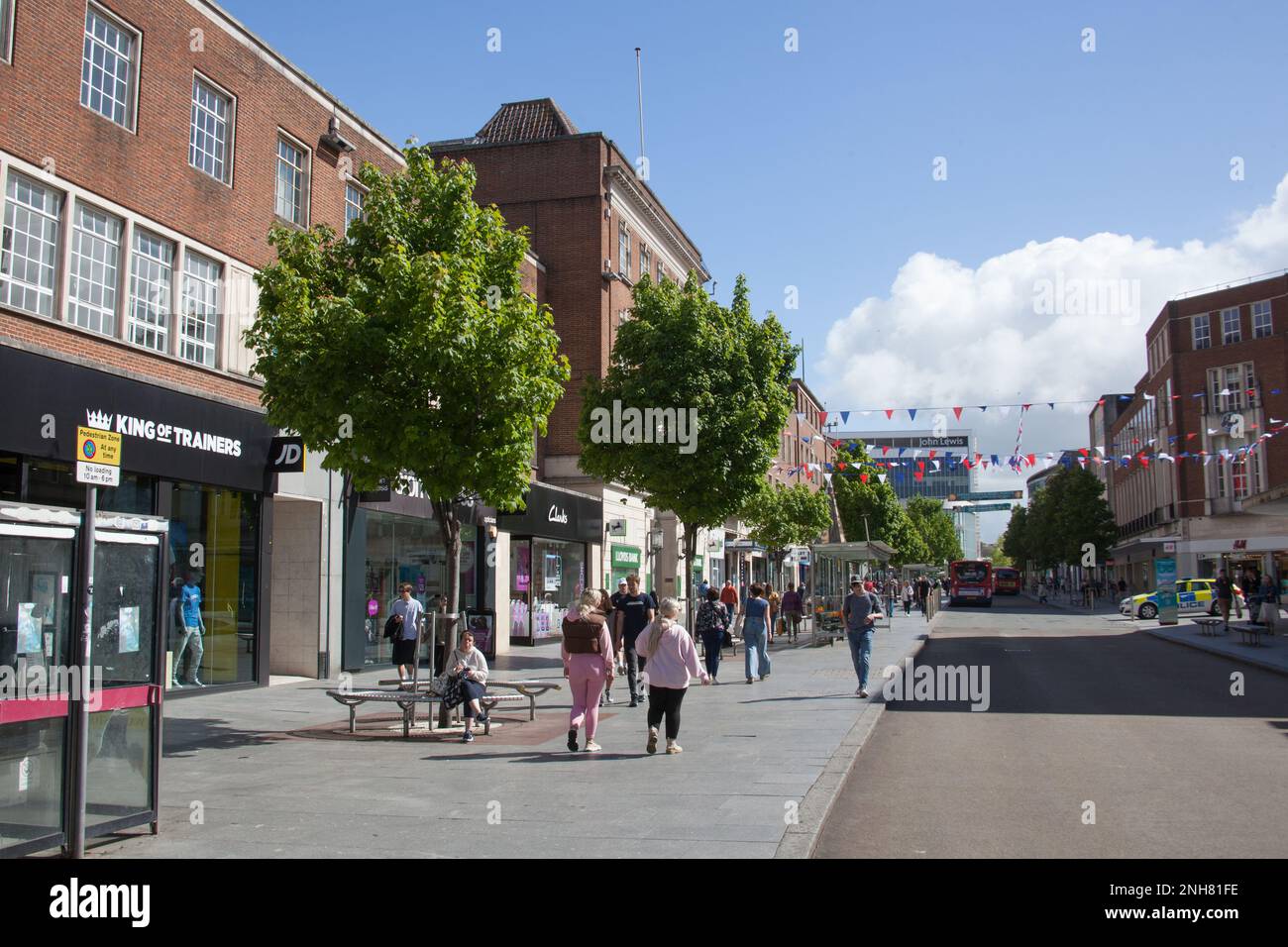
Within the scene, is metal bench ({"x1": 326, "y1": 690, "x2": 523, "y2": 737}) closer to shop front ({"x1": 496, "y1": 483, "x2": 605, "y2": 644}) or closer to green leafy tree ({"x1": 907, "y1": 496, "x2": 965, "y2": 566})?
shop front ({"x1": 496, "y1": 483, "x2": 605, "y2": 644})

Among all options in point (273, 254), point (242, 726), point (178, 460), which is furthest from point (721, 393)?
point (242, 726)

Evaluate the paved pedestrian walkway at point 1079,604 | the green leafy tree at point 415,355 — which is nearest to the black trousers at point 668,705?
the green leafy tree at point 415,355

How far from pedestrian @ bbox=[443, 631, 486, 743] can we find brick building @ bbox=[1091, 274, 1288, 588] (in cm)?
5158

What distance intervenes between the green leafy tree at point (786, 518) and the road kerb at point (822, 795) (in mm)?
20055

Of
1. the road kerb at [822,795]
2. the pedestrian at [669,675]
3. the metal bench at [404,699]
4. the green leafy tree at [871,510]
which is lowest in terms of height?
the road kerb at [822,795]

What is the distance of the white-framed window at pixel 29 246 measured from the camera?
13.3m

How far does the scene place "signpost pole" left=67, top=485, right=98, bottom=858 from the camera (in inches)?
246

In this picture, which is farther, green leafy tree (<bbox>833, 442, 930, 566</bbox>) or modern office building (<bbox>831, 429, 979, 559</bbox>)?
modern office building (<bbox>831, 429, 979, 559</bbox>)

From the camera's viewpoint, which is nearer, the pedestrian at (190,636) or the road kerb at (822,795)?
the road kerb at (822,795)

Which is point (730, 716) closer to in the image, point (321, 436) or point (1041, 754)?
point (1041, 754)

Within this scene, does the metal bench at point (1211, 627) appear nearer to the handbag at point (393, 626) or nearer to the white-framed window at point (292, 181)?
the handbag at point (393, 626)

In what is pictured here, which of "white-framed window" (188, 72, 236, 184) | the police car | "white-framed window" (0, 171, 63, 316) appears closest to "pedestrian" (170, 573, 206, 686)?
"white-framed window" (0, 171, 63, 316)

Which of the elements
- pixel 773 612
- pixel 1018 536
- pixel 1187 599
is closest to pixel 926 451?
pixel 1018 536

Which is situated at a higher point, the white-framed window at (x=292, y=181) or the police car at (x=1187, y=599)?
the white-framed window at (x=292, y=181)
